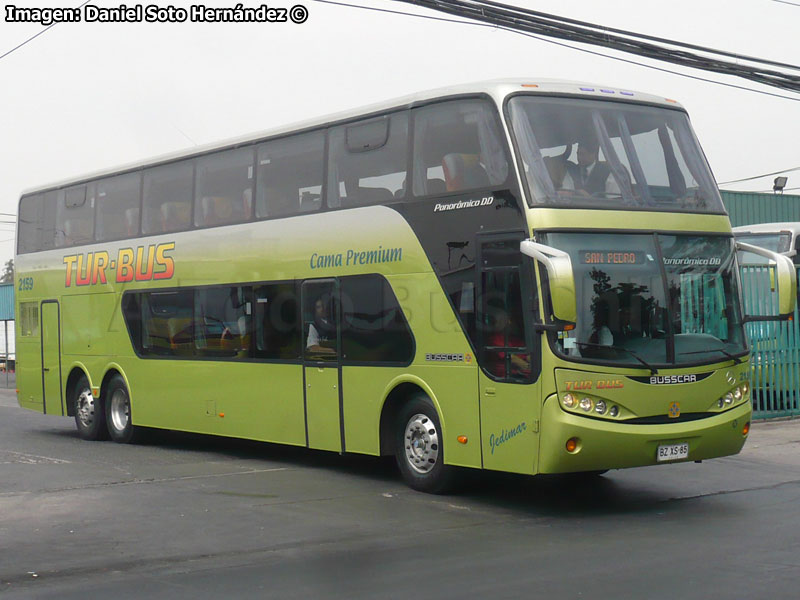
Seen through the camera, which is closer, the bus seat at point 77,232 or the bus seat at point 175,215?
the bus seat at point 175,215

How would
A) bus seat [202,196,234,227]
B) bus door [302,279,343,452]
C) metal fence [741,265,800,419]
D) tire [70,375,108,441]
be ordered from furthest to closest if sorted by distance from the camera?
metal fence [741,265,800,419]
tire [70,375,108,441]
bus seat [202,196,234,227]
bus door [302,279,343,452]

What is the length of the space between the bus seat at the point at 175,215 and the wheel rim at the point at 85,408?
145 inches

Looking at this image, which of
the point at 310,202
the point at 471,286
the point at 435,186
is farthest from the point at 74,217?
the point at 471,286

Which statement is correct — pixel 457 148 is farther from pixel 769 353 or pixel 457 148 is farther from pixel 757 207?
pixel 757 207

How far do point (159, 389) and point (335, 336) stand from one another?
4496mm

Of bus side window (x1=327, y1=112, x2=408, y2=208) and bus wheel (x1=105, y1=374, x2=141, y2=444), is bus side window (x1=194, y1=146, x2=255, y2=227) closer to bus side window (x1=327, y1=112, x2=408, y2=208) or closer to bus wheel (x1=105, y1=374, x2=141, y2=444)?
bus side window (x1=327, y1=112, x2=408, y2=208)

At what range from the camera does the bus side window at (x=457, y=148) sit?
440 inches

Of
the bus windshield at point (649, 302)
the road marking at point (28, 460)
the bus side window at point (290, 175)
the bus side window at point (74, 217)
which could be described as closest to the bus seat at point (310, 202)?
the bus side window at point (290, 175)

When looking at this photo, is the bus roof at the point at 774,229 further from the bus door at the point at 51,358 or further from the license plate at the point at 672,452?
the bus door at the point at 51,358

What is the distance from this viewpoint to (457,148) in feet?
38.3

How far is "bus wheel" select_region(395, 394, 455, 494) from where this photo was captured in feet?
39.0

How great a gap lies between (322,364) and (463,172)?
321 centimetres

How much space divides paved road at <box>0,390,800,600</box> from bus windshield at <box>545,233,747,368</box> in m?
1.50

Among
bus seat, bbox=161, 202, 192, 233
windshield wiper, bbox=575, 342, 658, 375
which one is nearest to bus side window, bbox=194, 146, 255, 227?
bus seat, bbox=161, 202, 192, 233
